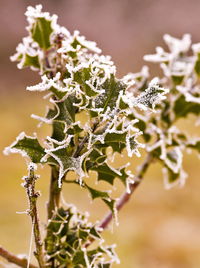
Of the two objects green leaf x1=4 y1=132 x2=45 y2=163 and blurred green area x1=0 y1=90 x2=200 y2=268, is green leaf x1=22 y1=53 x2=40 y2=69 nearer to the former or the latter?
green leaf x1=4 y1=132 x2=45 y2=163

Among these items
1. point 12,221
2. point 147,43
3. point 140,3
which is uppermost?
point 140,3

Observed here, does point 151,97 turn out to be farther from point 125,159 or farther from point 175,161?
point 125,159

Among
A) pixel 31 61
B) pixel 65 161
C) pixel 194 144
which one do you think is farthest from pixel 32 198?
pixel 194 144

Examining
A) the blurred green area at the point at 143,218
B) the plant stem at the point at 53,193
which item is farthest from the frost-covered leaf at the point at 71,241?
the blurred green area at the point at 143,218

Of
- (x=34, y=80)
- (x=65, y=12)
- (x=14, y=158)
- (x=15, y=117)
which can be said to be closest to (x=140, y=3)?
(x=65, y=12)

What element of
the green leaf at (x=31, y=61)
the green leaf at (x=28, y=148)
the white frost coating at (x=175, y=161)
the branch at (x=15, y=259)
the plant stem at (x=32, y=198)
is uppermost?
the green leaf at (x=31, y=61)

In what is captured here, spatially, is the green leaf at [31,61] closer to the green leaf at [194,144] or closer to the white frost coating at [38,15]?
the white frost coating at [38,15]

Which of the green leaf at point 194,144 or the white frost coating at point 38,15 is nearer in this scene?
the white frost coating at point 38,15

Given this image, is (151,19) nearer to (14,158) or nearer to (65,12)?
(65,12)
